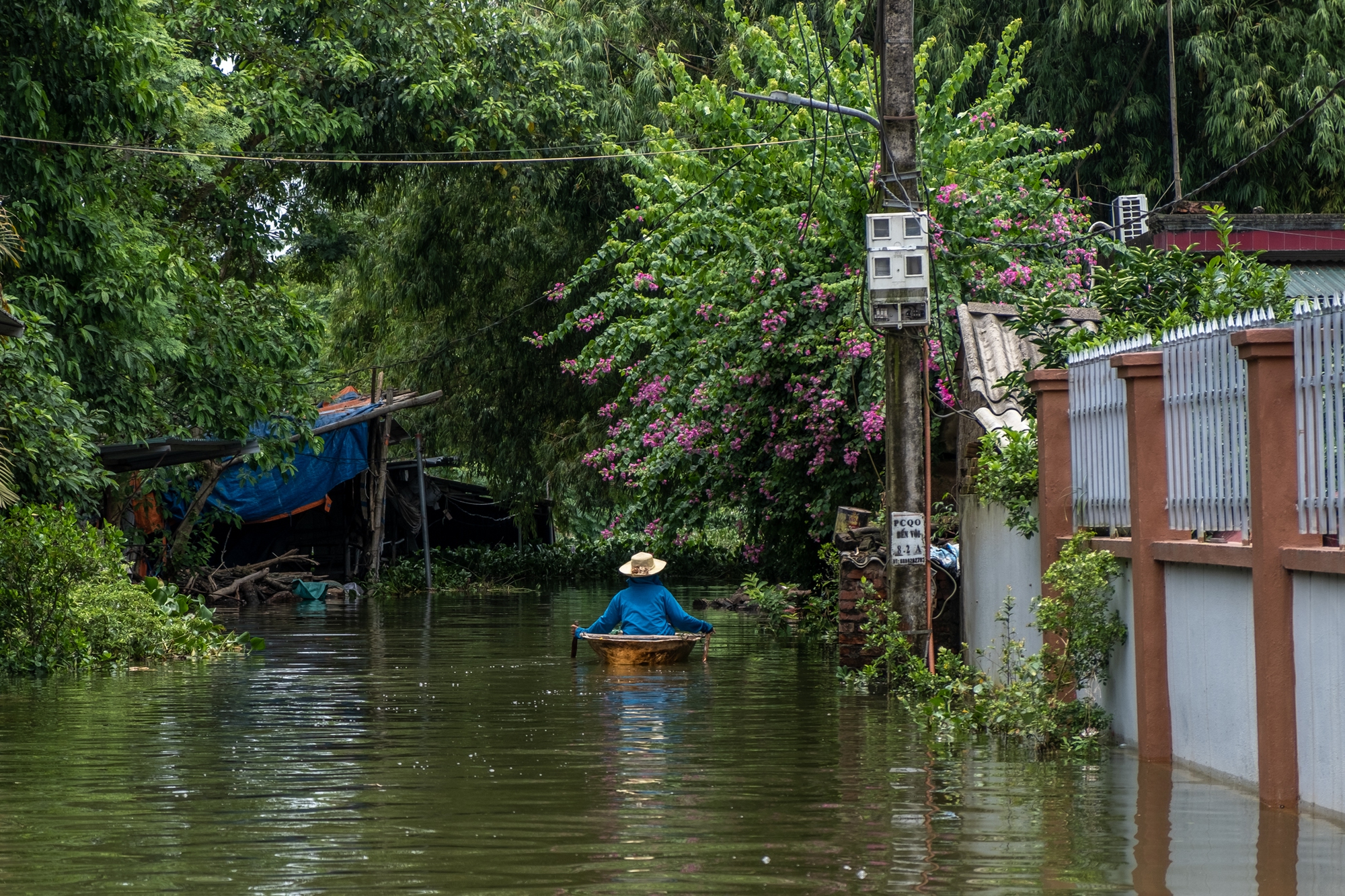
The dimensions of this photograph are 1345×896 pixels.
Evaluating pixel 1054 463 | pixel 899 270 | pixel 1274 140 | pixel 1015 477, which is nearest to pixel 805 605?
pixel 899 270

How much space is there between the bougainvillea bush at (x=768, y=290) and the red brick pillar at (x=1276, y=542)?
952cm

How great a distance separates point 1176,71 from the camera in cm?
2898

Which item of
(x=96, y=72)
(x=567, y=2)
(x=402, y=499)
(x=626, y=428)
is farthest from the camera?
(x=402, y=499)

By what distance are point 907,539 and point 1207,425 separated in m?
5.27

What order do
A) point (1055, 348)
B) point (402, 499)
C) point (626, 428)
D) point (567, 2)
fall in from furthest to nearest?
point (402, 499) → point (567, 2) → point (626, 428) → point (1055, 348)

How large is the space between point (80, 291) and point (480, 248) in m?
11.7

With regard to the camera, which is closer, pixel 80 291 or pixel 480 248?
pixel 80 291

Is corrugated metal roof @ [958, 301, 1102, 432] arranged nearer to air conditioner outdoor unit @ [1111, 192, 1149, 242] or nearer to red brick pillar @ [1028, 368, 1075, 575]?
red brick pillar @ [1028, 368, 1075, 575]

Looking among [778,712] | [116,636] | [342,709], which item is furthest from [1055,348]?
[116,636]

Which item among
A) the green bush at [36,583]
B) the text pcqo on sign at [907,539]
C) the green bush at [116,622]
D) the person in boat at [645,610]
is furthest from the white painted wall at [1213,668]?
the green bush at [116,622]

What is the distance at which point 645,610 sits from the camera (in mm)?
18672

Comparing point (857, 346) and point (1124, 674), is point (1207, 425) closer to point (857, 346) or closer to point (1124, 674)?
point (1124, 674)

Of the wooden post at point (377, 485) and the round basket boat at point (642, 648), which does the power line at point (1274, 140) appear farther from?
the wooden post at point (377, 485)

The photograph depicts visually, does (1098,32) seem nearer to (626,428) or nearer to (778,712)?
(626,428)
